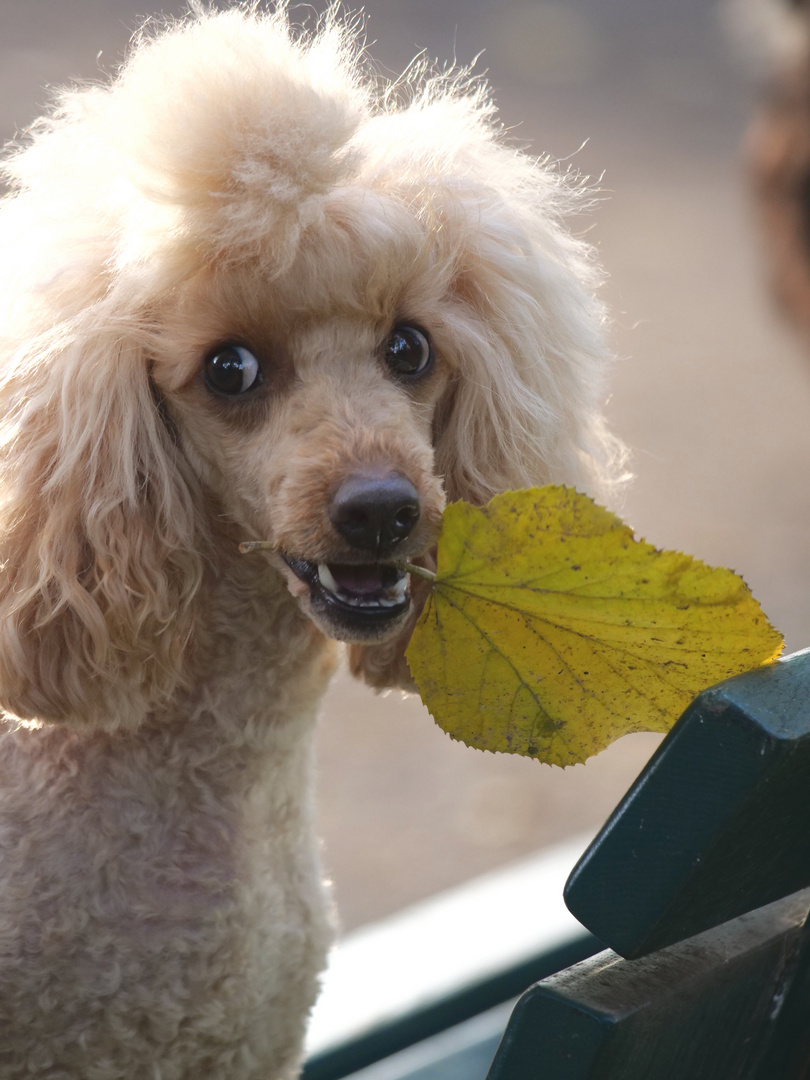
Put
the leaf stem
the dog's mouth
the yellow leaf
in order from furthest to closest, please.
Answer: the dog's mouth, the leaf stem, the yellow leaf

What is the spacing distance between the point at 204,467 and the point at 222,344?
5.5 inches

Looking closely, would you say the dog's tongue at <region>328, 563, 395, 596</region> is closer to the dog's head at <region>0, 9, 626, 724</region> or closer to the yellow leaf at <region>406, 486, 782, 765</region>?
the dog's head at <region>0, 9, 626, 724</region>

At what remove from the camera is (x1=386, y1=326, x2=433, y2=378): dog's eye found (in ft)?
3.89

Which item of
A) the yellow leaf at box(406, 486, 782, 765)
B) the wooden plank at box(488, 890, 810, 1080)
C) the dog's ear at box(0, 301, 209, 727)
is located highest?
the dog's ear at box(0, 301, 209, 727)

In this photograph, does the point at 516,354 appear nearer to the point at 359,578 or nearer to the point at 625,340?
the point at 359,578

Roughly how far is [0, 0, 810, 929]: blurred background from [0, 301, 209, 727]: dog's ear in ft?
1.72

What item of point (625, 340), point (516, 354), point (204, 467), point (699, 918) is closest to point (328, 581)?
point (204, 467)

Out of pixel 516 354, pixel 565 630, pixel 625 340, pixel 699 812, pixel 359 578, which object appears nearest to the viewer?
pixel 699 812

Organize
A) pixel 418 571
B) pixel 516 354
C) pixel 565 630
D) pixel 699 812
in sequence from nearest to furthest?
pixel 699 812 < pixel 565 630 < pixel 418 571 < pixel 516 354

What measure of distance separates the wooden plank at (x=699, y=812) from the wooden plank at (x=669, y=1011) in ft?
0.15

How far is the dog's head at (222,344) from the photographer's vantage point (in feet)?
3.56

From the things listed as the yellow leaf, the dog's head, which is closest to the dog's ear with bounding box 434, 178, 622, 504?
the dog's head

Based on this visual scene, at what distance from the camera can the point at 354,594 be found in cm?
109

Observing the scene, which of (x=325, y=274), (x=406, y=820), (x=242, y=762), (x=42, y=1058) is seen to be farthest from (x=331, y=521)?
(x=406, y=820)
